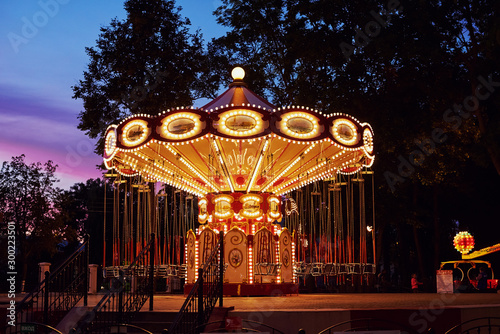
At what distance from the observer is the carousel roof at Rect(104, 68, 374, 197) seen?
1305cm

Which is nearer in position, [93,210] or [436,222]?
[436,222]

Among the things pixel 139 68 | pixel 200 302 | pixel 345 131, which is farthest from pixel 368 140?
pixel 139 68

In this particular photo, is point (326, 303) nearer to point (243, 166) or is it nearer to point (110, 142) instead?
point (243, 166)

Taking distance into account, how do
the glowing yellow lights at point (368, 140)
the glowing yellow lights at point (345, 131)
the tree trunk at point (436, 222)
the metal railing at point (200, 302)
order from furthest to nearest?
1. the tree trunk at point (436, 222)
2. the glowing yellow lights at point (368, 140)
3. the glowing yellow lights at point (345, 131)
4. the metal railing at point (200, 302)

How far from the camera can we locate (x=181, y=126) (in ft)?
43.3

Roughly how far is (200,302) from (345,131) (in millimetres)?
5783

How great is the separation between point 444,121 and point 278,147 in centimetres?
653

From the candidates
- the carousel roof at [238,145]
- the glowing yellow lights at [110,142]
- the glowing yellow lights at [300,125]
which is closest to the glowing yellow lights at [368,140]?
the carousel roof at [238,145]

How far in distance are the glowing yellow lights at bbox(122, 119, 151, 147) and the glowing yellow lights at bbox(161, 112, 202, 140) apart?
1.32 feet

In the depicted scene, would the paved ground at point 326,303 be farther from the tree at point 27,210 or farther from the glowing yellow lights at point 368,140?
the tree at point 27,210

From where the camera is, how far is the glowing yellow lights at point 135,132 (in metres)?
13.3

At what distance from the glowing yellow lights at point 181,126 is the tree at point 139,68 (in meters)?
9.75

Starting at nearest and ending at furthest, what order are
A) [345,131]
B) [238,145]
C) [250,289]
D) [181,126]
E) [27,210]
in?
[181,126] → [345,131] → [250,289] → [238,145] → [27,210]

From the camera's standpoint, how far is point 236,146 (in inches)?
616
